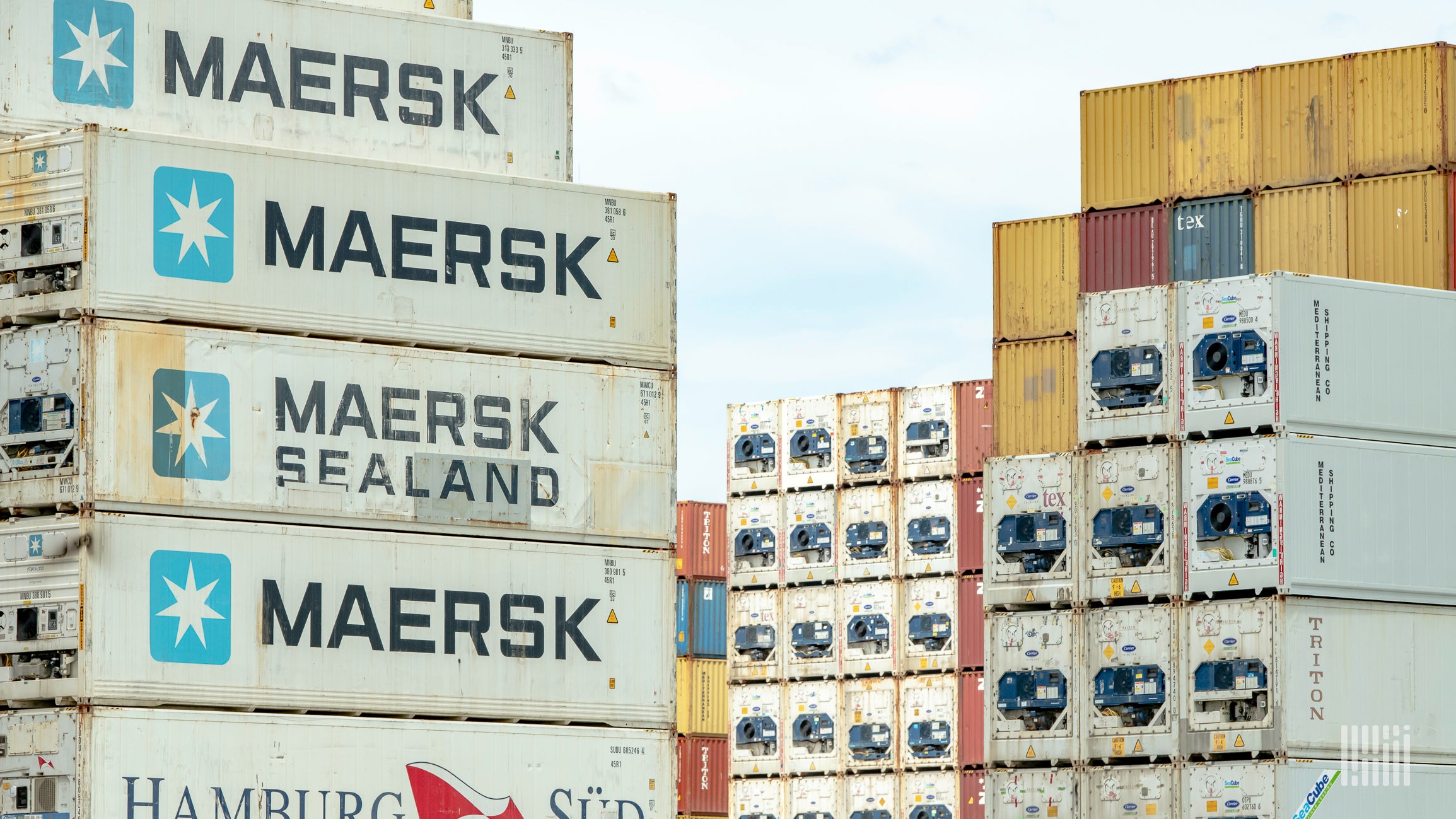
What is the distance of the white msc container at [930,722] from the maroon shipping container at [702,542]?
1038 cm

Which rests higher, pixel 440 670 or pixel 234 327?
pixel 234 327

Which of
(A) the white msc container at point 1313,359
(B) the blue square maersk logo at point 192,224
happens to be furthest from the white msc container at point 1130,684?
(B) the blue square maersk logo at point 192,224

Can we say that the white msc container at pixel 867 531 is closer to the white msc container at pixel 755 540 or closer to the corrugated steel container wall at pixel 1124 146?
the white msc container at pixel 755 540

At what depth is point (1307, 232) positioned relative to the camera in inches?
1334

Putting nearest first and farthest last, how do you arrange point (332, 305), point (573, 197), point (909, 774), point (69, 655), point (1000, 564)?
point (69, 655) < point (332, 305) < point (573, 197) < point (1000, 564) < point (909, 774)

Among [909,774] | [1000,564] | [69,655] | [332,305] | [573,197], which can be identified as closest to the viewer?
[69,655]

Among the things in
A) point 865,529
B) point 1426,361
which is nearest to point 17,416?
point 1426,361

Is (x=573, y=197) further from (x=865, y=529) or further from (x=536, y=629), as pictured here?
(x=865, y=529)

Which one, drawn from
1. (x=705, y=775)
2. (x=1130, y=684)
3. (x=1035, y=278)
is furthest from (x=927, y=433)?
(x=1130, y=684)

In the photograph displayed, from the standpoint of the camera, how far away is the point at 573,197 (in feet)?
88.5

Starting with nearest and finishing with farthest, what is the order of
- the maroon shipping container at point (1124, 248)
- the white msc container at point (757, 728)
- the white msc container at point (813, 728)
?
1. the maroon shipping container at point (1124, 248)
2. the white msc container at point (813, 728)
3. the white msc container at point (757, 728)

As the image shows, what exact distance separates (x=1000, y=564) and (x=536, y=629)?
279 inches

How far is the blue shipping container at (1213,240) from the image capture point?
34.7 metres

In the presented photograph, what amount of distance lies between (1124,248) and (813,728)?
44.1 feet
